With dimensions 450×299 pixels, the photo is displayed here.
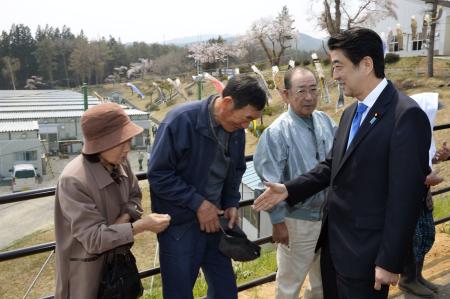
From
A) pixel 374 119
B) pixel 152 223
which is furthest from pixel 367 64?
pixel 152 223

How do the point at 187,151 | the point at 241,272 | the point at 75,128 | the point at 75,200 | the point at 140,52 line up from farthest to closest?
the point at 140,52
the point at 75,128
the point at 241,272
the point at 187,151
the point at 75,200

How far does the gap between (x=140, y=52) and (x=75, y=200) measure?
94.6 metres

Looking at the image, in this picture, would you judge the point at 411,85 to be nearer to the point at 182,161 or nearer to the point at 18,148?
the point at 18,148

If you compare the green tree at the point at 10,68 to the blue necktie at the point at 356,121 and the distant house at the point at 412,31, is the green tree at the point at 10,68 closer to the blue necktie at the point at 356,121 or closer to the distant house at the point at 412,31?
the distant house at the point at 412,31

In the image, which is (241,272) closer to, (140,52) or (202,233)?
(202,233)

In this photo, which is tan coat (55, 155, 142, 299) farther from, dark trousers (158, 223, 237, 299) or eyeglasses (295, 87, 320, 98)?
eyeglasses (295, 87, 320, 98)

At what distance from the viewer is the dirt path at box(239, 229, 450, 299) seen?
309cm

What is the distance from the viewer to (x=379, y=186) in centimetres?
172

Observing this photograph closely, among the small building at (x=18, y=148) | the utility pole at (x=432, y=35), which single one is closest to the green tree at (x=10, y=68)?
the small building at (x=18, y=148)

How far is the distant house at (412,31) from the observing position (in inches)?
1385

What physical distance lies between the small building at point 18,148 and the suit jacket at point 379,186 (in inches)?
974

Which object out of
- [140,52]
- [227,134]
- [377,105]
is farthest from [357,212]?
[140,52]

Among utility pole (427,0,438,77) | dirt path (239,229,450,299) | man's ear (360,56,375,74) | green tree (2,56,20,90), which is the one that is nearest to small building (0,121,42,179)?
utility pole (427,0,438,77)

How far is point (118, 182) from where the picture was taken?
1.94 m
